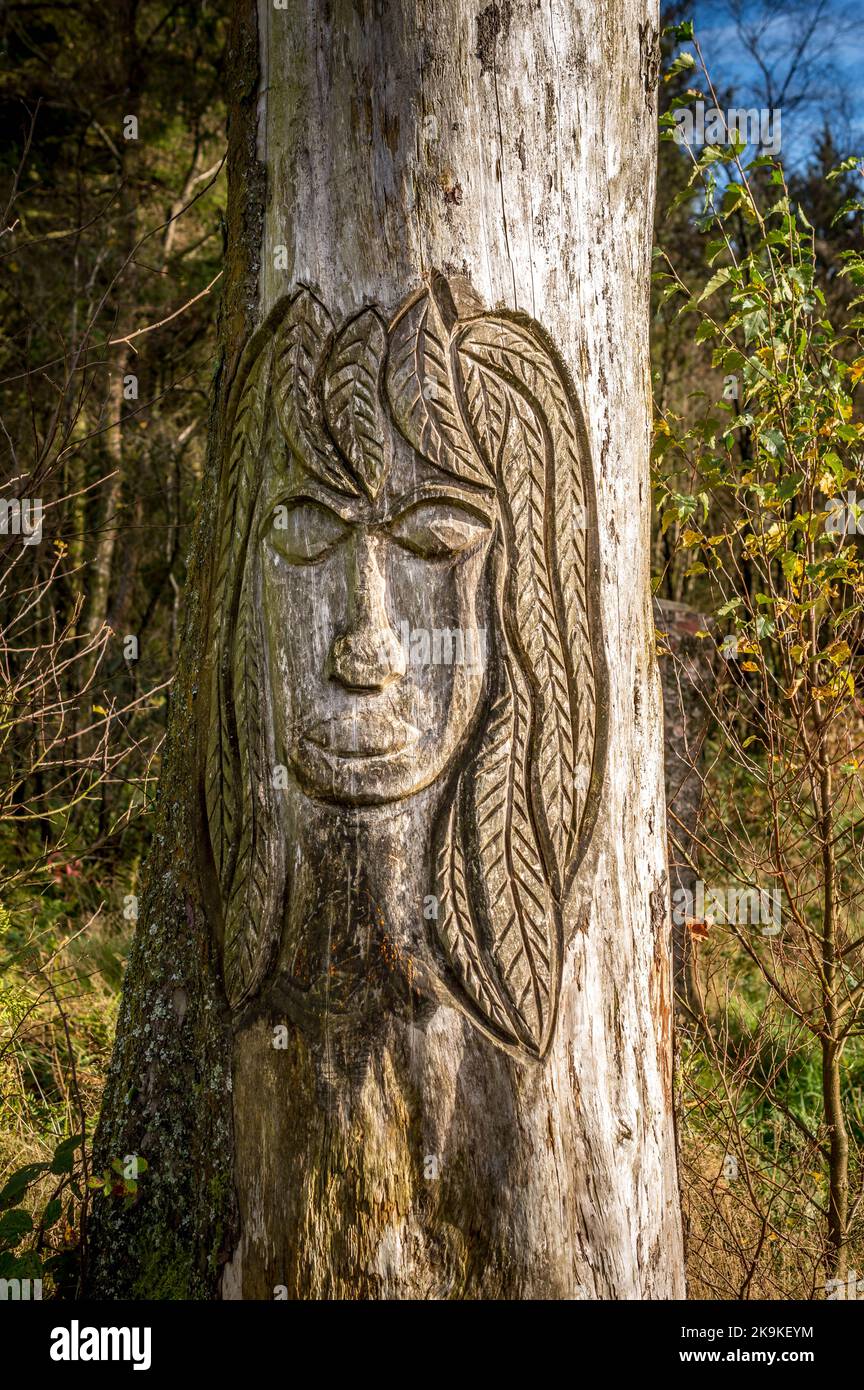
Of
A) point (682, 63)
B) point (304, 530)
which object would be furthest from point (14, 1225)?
point (682, 63)

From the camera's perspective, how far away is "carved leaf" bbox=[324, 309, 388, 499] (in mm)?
2107

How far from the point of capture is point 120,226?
7.17 metres

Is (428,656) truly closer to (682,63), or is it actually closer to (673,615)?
(682,63)

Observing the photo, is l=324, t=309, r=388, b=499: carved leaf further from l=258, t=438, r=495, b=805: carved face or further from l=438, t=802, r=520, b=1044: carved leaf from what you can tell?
l=438, t=802, r=520, b=1044: carved leaf

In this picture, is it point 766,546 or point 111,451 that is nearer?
point 766,546

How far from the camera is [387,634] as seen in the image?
6.94 feet

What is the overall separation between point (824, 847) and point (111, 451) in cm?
533

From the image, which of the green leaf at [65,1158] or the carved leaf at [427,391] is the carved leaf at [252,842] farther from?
the green leaf at [65,1158]

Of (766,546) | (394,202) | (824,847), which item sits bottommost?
(824,847)

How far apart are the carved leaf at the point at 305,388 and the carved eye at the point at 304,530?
0.21 feet

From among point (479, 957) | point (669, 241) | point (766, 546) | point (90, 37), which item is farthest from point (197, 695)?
point (669, 241)

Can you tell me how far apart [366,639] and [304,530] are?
9.9 inches

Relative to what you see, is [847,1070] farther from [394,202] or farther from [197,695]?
[394,202]

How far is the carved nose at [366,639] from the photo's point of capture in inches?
82.5
